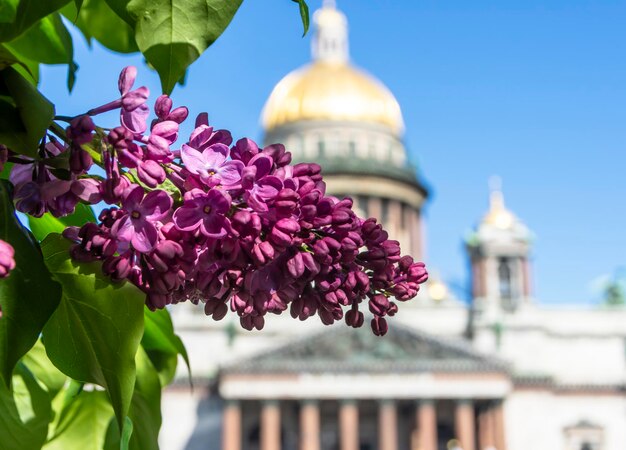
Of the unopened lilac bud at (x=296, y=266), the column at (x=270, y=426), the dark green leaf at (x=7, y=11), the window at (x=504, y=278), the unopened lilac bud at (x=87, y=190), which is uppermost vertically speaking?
the window at (x=504, y=278)

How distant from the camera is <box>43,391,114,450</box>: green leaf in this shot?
278 centimetres

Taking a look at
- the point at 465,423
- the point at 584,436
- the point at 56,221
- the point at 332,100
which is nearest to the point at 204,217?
the point at 56,221

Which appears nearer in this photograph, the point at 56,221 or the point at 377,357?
the point at 56,221

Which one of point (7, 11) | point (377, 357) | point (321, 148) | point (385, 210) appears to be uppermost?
point (321, 148)

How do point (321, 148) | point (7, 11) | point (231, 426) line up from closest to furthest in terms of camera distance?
point (7, 11) → point (231, 426) → point (321, 148)

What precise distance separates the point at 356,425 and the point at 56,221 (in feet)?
166

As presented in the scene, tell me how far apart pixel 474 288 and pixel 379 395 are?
10.1 m

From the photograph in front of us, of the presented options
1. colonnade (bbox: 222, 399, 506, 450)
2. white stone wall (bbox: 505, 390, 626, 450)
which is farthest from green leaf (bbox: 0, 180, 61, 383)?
white stone wall (bbox: 505, 390, 626, 450)

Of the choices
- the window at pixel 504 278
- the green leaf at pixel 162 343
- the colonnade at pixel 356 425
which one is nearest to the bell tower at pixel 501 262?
the window at pixel 504 278

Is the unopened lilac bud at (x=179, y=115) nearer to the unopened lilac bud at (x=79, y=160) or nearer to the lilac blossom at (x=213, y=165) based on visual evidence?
the lilac blossom at (x=213, y=165)

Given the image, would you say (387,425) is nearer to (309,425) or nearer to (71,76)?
(309,425)

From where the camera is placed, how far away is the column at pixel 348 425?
50938mm

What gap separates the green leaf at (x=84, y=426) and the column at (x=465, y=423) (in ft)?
162

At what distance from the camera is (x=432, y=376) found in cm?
5209
